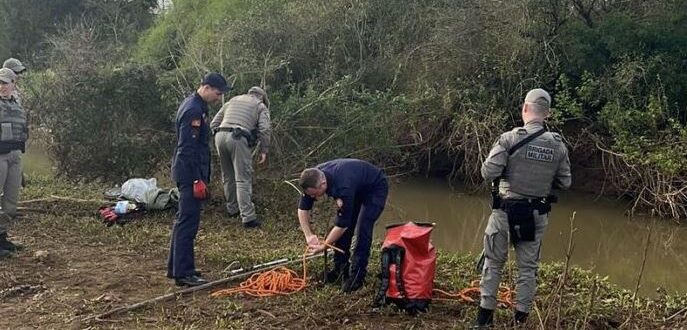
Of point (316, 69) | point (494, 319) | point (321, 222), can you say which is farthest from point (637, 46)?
point (494, 319)

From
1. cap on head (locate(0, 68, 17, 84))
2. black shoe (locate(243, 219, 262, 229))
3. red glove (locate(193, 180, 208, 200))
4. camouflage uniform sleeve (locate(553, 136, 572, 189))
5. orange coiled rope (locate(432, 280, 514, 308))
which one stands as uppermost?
cap on head (locate(0, 68, 17, 84))

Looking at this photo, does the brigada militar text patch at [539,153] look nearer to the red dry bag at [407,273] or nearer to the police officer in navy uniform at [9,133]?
the red dry bag at [407,273]

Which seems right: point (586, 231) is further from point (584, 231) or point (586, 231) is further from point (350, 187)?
point (350, 187)

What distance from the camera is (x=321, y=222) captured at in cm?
909

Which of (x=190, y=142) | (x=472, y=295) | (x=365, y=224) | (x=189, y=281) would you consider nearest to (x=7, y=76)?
(x=190, y=142)

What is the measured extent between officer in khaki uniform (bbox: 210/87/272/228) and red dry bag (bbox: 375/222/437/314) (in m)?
3.34

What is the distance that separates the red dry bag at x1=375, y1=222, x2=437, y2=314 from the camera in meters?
5.43

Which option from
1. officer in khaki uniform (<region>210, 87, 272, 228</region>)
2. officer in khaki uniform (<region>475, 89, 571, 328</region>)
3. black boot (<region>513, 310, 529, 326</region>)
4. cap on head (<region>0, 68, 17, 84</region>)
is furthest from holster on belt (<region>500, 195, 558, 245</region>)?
cap on head (<region>0, 68, 17, 84</region>)

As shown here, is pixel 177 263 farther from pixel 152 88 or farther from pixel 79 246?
pixel 152 88

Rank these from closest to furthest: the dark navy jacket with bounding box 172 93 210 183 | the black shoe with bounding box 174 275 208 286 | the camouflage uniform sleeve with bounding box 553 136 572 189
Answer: the camouflage uniform sleeve with bounding box 553 136 572 189
the dark navy jacket with bounding box 172 93 210 183
the black shoe with bounding box 174 275 208 286

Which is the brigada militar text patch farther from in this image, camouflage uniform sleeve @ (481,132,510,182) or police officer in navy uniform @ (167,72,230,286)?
police officer in navy uniform @ (167,72,230,286)

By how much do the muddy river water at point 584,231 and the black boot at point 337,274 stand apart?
129 inches

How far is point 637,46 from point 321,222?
704 centimetres

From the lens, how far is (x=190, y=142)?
5930 millimetres
